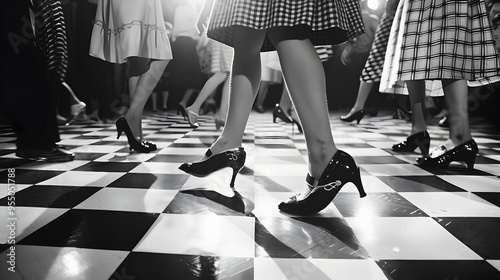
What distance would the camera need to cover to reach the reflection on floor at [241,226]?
0.56 metres

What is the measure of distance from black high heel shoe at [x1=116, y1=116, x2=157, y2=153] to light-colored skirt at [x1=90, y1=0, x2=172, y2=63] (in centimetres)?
32

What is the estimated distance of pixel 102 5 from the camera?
176 centimetres

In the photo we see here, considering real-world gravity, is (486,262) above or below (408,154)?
above

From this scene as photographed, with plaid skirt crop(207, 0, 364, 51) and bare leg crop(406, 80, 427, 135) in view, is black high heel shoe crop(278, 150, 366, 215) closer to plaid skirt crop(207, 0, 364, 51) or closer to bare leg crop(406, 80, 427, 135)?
plaid skirt crop(207, 0, 364, 51)

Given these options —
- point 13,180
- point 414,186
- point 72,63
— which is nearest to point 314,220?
point 414,186

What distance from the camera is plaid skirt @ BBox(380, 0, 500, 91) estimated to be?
1236 millimetres

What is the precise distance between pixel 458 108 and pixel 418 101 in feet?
1.01

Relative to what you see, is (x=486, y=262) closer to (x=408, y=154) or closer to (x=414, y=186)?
(x=414, y=186)

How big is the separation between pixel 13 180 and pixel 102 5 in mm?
1033

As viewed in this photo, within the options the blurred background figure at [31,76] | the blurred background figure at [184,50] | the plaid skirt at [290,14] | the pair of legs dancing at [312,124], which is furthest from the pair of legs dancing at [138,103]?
the blurred background figure at [184,50]

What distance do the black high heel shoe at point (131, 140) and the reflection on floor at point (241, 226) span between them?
0.89ft

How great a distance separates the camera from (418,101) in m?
1.60

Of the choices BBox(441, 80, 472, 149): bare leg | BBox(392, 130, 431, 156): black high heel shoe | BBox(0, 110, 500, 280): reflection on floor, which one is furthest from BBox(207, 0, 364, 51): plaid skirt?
BBox(392, 130, 431, 156): black high heel shoe

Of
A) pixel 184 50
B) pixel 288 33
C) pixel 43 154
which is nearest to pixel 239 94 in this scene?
pixel 288 33
